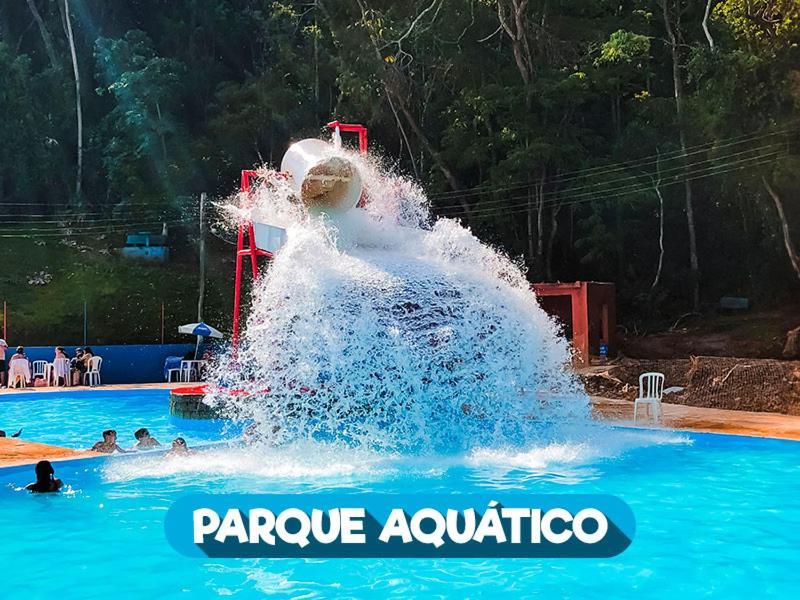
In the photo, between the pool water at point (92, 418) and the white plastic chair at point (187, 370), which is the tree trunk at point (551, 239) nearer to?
the white plastic chair at point (187, 370)

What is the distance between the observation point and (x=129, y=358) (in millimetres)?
18984

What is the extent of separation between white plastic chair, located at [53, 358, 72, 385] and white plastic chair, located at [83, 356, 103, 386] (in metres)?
0.43

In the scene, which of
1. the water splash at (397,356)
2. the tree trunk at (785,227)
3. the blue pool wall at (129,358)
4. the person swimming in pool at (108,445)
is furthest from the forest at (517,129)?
the person swimming in pool at (108,445)

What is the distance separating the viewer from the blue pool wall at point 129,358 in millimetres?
18375

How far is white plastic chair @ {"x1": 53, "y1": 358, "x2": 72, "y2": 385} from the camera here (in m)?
17.1

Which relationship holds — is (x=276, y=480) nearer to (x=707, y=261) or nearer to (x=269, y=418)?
(x=269, y=418)

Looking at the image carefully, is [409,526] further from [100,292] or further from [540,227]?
[100,292]

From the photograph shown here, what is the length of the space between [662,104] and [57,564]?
68.1 feet

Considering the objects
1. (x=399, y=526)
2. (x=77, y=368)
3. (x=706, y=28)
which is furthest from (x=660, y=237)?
(x=399, y=526)

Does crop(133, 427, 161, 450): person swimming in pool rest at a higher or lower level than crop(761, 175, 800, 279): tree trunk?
lower

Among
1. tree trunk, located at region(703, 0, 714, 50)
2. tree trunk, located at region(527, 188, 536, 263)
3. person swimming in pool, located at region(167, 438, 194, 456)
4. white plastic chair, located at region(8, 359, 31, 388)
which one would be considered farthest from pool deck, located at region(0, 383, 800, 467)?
tree trunk, located at region(703, 0, 714, 50)

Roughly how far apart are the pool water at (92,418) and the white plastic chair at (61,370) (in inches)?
50.2

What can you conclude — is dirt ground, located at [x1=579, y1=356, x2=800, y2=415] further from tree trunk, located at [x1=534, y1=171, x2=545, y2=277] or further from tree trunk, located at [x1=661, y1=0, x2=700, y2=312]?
tree trunk, located at [x1=661, y1=0, x2=700, y2=312]

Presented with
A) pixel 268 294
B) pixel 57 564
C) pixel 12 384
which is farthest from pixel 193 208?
pixel 57 564
